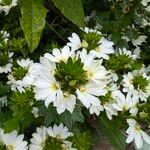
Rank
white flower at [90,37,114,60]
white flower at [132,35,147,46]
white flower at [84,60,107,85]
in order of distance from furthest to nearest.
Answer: white flower at [132,35,147,46] → white flower at [90,37,114,60] → white flower at [84,60,107,85]

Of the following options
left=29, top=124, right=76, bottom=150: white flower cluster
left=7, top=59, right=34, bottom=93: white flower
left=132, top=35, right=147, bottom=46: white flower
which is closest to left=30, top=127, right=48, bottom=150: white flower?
left=29, top=124, right=76, bottom=150: white flower cluster

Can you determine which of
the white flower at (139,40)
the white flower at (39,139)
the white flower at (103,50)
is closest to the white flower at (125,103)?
the white flower at (103,50)

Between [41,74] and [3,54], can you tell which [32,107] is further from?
[3,54]

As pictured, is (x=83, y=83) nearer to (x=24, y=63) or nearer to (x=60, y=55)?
(x=60, y=55)

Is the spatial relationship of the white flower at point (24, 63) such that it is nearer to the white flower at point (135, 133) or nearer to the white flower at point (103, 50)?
the white flower at point (103, 50)

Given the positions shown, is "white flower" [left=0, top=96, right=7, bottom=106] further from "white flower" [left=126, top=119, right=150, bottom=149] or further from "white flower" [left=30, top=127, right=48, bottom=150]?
"white flower" [left=126, top=119, right=150, bottom=149]
